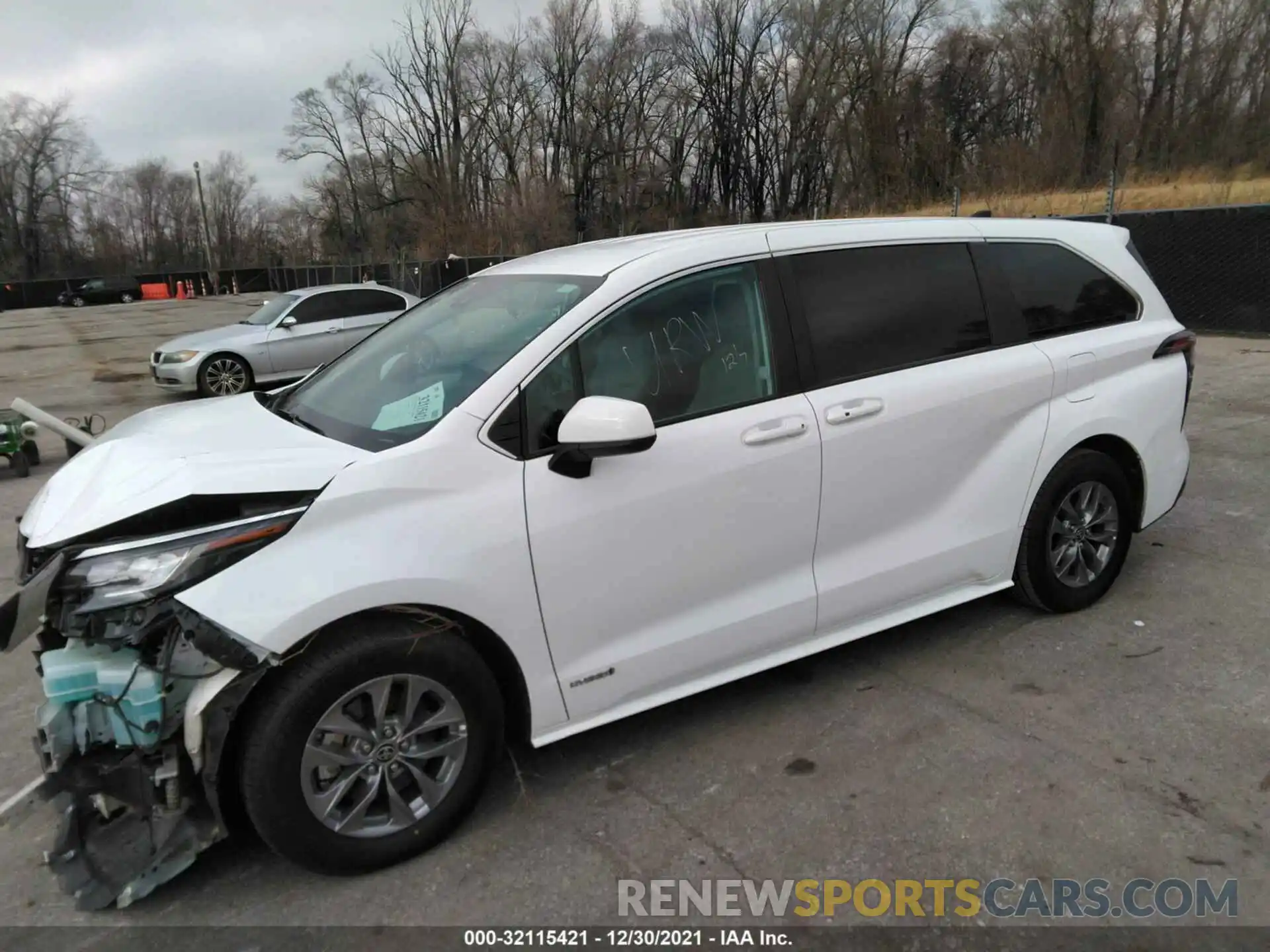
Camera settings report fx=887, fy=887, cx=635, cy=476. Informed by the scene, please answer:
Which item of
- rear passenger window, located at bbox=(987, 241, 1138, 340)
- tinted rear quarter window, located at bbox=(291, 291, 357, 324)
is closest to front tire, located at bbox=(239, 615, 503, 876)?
rear passenger window, located at bbox=(987, 241, 1138, 340)

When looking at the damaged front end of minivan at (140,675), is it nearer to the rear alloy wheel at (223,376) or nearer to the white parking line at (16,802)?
the white parking line at (16,802)

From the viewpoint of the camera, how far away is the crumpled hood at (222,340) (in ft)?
43.9

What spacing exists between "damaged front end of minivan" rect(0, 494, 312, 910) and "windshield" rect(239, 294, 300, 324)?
12.5 m

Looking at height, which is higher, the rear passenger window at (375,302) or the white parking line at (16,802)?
the rear passenger window at (375,302)

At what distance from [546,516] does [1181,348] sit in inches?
135

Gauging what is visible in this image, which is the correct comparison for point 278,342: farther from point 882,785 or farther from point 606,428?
point 882,785

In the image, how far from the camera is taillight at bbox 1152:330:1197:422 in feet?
14.0

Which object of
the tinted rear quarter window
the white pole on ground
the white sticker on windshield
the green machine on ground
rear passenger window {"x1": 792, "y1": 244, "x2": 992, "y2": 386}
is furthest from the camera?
the tinted rear quarter window

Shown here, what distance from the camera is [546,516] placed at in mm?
2762

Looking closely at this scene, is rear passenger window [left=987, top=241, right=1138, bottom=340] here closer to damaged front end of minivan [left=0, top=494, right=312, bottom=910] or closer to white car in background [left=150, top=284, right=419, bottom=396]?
damaged front end of minivan [left=0, top=494, right=312, bottom=910]

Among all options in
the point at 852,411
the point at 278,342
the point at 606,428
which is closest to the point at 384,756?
the point at 606,428

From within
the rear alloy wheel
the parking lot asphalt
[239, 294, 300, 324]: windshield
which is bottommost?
the parking lot asphalt

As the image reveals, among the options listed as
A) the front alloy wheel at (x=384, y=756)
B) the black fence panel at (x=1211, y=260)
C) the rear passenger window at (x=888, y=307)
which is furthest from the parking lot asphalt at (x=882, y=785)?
the black fence panel at (x=1211, y=260)

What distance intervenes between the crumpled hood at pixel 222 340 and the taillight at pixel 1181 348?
1259 centimetres
